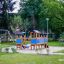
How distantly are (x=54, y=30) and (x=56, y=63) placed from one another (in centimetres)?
4557

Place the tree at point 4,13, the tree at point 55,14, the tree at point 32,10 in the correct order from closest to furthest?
1. the tree at point 55,14
2. the tree at point 4,13
3. the tree at point 32,10

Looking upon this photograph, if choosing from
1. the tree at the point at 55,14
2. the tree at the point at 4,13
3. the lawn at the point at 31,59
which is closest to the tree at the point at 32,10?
the tree at the point at 55,14

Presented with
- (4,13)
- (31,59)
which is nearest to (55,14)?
(4,13)

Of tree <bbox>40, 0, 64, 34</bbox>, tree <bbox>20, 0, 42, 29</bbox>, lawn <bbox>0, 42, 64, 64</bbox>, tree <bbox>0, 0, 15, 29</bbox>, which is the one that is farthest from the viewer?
tree <bbox>20, 0, 42, 29</bbox>

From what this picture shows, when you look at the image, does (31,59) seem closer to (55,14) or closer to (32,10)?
(55,14)

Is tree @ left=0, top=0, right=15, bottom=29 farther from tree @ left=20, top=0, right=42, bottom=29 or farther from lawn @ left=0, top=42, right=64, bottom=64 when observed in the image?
lawn @ left=0, top=42, right=64, bottom=64

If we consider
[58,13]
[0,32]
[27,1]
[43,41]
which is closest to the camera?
[43,41]

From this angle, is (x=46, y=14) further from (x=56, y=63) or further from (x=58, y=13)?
(x=56, y=63)

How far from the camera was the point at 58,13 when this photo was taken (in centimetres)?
4966

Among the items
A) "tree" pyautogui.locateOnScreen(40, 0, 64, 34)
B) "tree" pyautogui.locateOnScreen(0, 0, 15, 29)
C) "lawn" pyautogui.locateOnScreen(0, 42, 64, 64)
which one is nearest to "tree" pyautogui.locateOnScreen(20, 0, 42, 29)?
"tree" pyautogui.locateOnScreen(40, 0, 64, 34)

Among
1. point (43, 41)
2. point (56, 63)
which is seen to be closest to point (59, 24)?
point (43, 41)

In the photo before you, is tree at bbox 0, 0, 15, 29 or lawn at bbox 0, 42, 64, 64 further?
tree at bbox 0, 0, 15, 29

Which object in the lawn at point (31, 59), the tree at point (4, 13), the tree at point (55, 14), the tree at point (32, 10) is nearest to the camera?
the lawn at point (31, 59)

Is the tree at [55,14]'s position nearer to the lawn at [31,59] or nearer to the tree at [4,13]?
the tree at [4,13]
